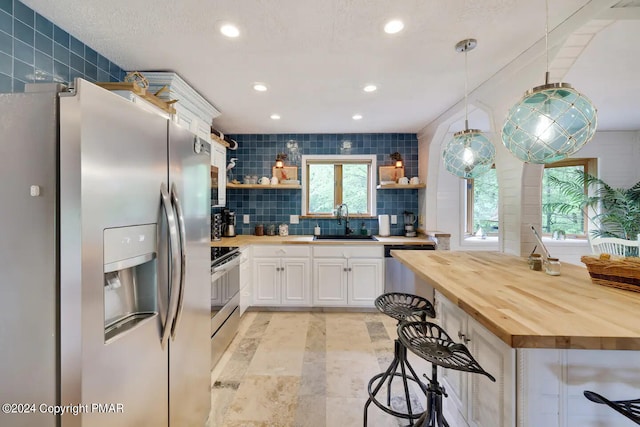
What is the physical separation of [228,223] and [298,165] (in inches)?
51.9

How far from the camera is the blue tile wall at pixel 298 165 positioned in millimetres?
3971

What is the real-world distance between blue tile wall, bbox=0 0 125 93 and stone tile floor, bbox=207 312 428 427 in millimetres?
2264

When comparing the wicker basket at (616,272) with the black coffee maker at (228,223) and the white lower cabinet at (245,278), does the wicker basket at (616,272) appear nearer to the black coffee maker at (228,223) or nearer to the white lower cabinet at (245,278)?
the white lower cabinet at (245,278)

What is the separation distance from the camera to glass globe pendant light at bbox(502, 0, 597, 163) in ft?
3.63

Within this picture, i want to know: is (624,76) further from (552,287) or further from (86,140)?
(86,140)

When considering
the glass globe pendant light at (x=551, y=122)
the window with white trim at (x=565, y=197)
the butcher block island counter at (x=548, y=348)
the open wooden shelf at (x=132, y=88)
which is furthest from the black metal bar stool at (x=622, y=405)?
the window with white trim at (x=565, y=197)

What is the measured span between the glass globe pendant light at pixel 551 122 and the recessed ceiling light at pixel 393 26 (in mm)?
832

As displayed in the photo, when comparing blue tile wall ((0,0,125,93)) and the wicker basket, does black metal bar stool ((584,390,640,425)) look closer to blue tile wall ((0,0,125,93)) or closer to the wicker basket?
the wicker basket

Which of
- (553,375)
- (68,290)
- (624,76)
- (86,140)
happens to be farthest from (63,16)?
(624,76)

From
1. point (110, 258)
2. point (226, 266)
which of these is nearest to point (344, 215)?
point (226, 266)

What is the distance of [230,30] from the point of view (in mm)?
1635

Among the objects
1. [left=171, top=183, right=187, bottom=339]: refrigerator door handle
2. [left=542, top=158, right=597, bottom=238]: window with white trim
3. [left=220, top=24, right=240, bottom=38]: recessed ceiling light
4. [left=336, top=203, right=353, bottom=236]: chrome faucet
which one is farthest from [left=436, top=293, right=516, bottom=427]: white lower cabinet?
[left=542, top=158, right=597, bottom=238]: window with white trim

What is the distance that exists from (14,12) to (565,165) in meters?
6.04

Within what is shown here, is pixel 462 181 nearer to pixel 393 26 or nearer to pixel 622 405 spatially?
pixel 393 26
